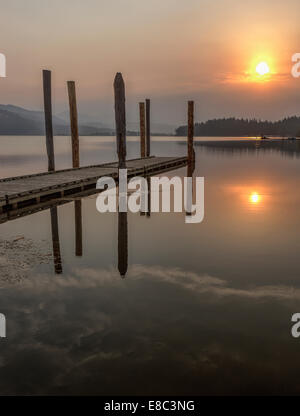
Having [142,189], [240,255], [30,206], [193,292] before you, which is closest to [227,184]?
[142,189]

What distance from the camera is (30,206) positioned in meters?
13.6

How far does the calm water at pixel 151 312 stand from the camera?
14.4 ft

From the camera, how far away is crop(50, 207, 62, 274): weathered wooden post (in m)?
8.00

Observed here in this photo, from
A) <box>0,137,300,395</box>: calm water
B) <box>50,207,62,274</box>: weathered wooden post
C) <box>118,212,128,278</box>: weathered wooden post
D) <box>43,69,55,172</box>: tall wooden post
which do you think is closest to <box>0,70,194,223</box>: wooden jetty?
<box>43,69,55,172</box>: tall wooden post

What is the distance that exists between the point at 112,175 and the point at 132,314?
14760mm

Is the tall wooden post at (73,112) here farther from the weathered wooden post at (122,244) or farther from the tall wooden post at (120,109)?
the weathered wooden post at (122,244)

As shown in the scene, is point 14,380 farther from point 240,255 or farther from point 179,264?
point 240,255

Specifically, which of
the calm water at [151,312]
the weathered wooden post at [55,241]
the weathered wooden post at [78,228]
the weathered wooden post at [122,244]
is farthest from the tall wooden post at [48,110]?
the calm water at [151,312]

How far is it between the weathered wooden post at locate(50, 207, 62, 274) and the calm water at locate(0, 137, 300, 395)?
9cm

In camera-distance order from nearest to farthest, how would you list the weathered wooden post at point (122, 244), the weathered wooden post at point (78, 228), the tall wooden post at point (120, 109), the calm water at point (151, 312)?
the calm water at point (151, 312)
the weathered wooden post at point (122, 244)
the weathered wooden post at point (78, 228)
the tall wooden post at point (120, 109)

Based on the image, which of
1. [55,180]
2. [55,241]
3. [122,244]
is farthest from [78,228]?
[55,180]

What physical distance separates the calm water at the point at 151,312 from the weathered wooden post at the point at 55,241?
9 cm

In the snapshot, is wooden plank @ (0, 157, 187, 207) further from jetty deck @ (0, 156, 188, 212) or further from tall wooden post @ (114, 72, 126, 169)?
tall wooden post @ (114, 72, 126, 169)

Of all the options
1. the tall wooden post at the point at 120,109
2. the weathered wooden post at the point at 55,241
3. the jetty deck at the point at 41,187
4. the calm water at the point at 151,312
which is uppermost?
the tall wooden post at the point at 120,109
